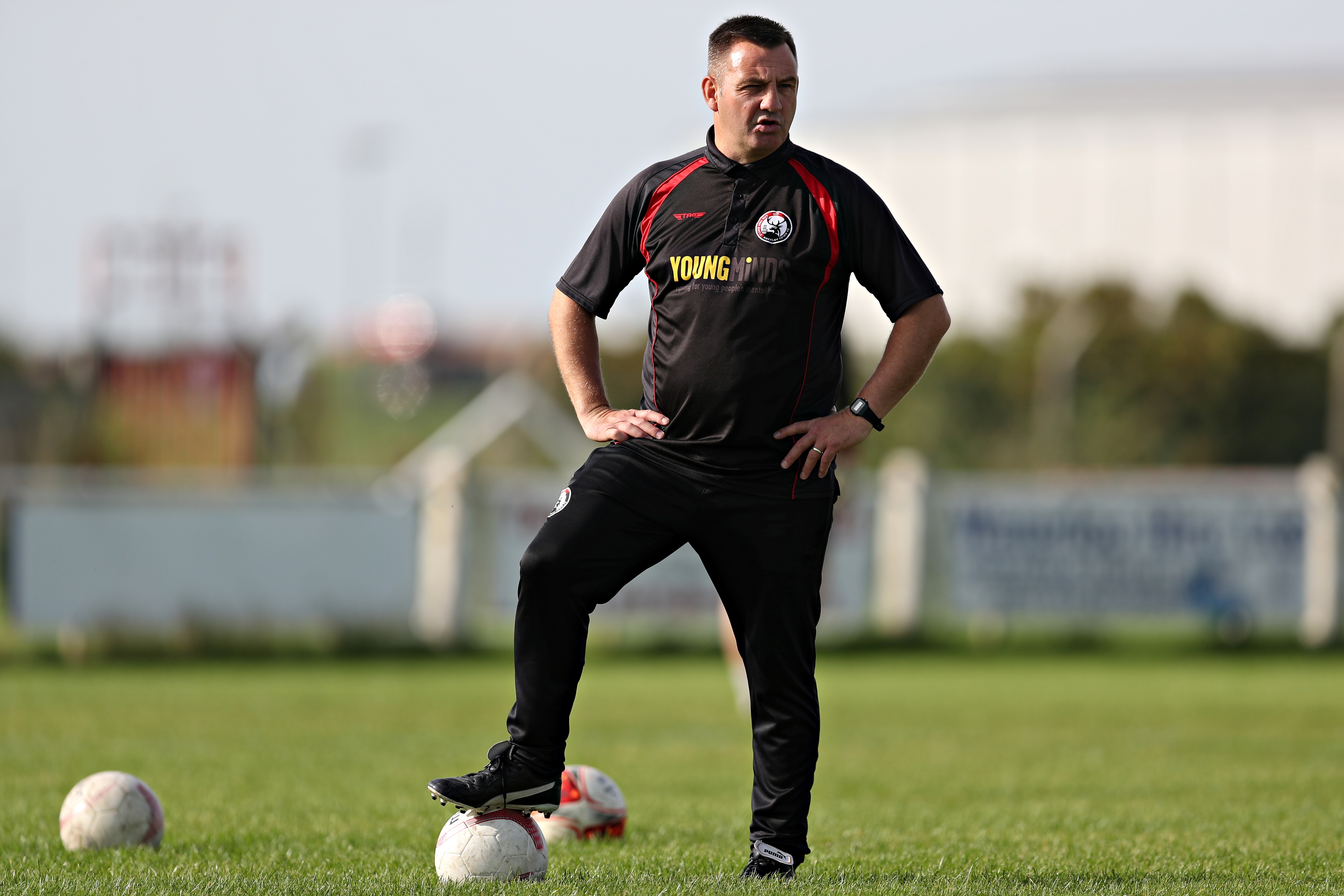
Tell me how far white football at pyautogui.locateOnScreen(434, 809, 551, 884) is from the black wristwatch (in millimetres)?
1554

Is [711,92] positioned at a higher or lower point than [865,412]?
higher

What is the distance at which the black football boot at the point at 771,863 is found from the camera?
16.2 feet

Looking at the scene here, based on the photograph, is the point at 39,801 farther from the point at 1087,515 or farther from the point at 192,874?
the point at 1087,515

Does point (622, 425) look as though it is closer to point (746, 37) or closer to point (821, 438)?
point (821, 438)

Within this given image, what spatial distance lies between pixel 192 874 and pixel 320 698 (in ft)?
25.2

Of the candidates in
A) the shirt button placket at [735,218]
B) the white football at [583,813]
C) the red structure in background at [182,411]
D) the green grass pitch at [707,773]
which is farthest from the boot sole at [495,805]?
the red structure in background at [182,411]

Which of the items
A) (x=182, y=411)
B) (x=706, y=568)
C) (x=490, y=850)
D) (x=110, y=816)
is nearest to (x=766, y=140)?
(x=706, y=568)

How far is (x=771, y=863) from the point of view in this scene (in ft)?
16.2

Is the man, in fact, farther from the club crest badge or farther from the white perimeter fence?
the white perimeter fence

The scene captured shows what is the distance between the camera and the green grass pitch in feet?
Answer: 16.9

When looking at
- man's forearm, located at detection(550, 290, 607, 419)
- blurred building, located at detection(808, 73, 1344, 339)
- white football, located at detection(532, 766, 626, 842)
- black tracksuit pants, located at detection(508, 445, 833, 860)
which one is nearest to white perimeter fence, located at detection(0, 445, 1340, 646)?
white football, located at detection(532, 766, 626, 842)

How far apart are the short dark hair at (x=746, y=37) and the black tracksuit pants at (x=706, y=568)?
1.18 metres

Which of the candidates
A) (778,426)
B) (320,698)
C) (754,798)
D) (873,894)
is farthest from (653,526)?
(320,698)

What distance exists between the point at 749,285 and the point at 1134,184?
73989 millimetres
